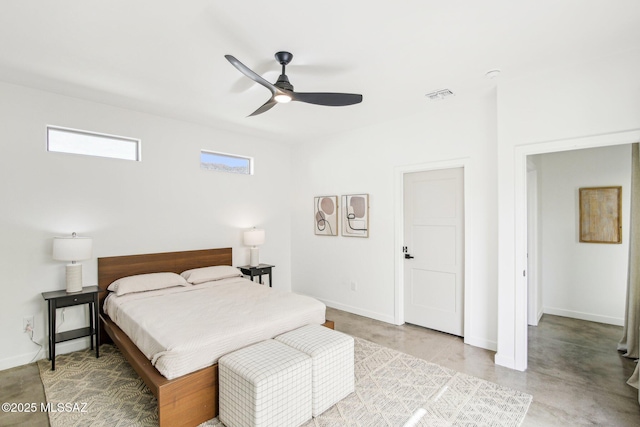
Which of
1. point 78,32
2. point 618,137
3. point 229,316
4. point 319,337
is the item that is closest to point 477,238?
point 618,137

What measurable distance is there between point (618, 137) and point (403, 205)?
2.15 m

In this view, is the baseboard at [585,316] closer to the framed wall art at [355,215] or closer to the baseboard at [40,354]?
the framed wall art at [355,215]

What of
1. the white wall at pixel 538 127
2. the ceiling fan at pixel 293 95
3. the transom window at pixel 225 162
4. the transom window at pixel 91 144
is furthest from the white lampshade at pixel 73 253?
the white wall at pixel 538 127

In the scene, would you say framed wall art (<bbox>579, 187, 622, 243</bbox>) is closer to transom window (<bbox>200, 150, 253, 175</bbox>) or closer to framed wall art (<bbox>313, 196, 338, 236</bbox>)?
framed wall art (<bbox>313, 196, 338, 236</bbox>)

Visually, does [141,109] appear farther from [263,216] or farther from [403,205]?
[403,205]

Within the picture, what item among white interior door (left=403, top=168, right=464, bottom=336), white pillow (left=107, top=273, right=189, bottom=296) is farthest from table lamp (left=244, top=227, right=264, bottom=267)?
white interior door (left=403, top=168, right=464, bottom=336)

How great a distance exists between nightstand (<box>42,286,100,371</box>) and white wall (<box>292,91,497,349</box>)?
2.97m

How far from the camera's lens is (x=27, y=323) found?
311 centimetres

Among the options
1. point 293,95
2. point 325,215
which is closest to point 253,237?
point 325,215

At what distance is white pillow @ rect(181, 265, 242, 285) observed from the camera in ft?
12.7

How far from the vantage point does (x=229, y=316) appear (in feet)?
8.82

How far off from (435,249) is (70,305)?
13.1ft

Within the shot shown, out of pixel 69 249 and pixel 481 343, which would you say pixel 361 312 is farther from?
pixel 69 249

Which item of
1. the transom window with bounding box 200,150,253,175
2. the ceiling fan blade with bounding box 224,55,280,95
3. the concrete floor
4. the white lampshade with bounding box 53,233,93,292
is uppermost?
the ceiling fan blade with bounding box 224,55,280,95
